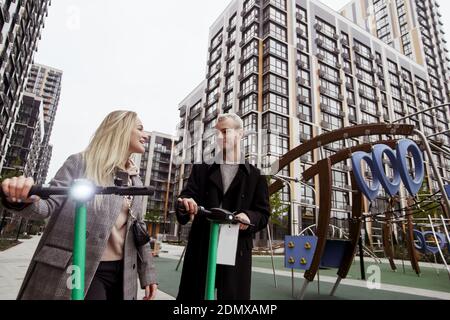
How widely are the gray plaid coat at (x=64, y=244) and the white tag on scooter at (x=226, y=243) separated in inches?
26.5

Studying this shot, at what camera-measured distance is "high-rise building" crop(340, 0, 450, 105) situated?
5256cm

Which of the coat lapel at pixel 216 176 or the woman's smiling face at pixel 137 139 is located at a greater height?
the woman's smiling face at pixel 137 139

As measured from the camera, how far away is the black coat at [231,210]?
1700 millimetres

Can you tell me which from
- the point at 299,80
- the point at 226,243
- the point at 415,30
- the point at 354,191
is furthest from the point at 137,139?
the point at 415,30

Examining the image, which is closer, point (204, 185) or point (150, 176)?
point (204, 185)

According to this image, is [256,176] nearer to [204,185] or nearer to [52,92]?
[204,185]

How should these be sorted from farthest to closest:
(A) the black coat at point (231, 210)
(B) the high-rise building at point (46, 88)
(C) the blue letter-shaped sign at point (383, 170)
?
(B) the high-rise building at point (46, 88) → (C) the blue letter-shaped sign at point (383, 170) → (A) the black coat at point (231, 210)

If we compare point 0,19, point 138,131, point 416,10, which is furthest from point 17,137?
point 416,10

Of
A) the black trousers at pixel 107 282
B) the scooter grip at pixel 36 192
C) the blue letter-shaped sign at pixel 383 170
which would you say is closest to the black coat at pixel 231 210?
the black trousers at pixel 107 282

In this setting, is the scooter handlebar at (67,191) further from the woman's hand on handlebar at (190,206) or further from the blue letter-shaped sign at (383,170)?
the blue letter-shaped sign at (383,170)

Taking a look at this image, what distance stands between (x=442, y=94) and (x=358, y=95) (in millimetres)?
28069

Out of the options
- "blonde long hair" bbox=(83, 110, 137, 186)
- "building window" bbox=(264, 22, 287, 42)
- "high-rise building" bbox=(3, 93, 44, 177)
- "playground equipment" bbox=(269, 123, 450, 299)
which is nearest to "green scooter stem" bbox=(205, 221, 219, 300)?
"blonde long hair" bbox=(83, 110, 137, 186)

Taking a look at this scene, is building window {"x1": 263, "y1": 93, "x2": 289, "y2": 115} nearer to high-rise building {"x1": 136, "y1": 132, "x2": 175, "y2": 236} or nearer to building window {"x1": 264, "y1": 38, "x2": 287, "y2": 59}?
building window {"x1": 264, "y1": 38, "x2": 287, "y2": 59}

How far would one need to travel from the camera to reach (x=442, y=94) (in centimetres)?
5431
